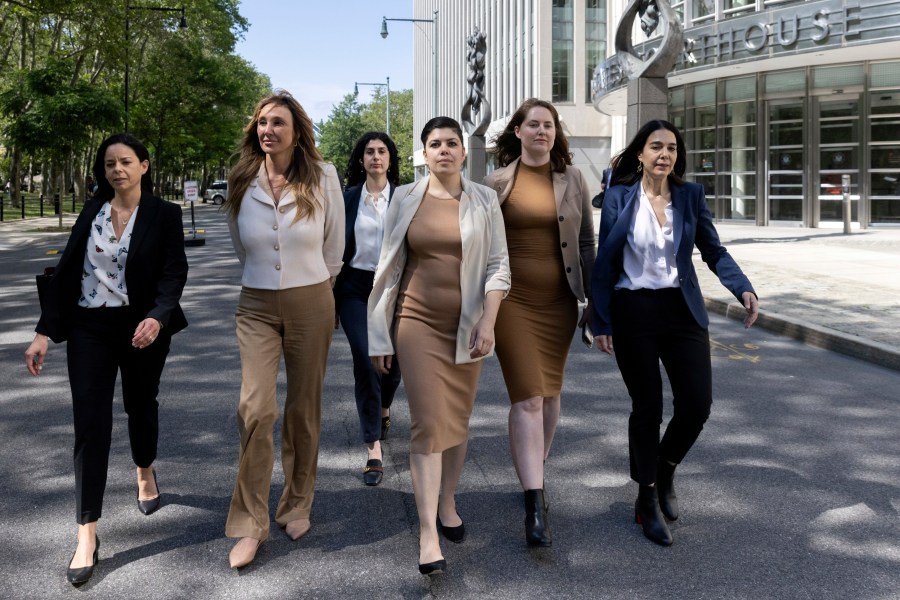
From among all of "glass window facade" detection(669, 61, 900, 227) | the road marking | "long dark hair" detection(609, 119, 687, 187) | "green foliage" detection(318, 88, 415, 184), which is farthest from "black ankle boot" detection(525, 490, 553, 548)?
"green foliage" detection(318, 88, 415, 184)

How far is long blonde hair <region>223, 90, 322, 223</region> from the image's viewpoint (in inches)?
165

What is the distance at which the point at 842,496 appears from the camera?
484 cm

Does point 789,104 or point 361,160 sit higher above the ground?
point 789,104

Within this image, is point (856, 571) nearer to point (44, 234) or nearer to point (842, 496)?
point (842, 496)

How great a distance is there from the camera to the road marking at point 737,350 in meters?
8.88

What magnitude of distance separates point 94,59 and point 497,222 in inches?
1839

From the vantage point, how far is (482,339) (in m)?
4.00

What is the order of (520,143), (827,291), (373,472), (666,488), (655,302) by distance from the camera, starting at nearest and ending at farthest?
(655,302), (666,488), (520,143), (373,472), (827,291)

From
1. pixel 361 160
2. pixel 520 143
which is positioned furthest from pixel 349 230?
pixel 520 143

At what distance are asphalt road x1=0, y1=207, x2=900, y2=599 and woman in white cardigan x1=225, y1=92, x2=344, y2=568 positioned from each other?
0.87 ft

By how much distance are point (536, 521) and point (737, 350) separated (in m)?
5.70

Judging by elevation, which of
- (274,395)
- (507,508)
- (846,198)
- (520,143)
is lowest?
(507,508)

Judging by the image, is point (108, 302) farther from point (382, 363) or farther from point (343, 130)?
point (343, 130)

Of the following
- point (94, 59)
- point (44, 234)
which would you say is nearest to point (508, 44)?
point (94, 59)
